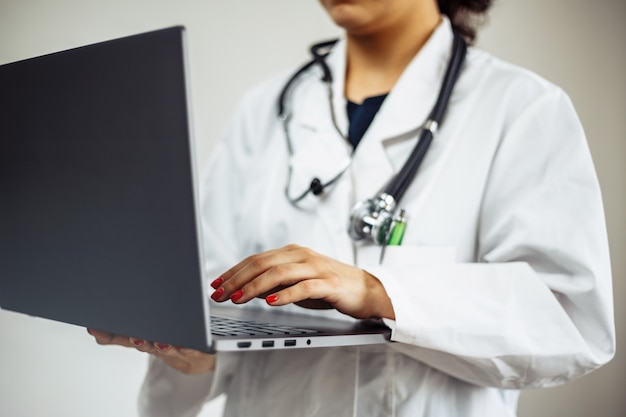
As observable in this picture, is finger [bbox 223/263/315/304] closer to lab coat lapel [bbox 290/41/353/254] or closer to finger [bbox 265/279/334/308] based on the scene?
finger [bbox 265/279/334/308]

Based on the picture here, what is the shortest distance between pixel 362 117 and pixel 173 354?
0.50m

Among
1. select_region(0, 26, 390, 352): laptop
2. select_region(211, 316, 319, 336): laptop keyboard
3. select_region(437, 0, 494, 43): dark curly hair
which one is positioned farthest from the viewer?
select_region(437, 0, 494, 43): dark curly hair

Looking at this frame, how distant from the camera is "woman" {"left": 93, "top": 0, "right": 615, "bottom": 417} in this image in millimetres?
717

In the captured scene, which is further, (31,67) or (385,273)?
(385,273)

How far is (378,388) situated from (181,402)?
33 cm

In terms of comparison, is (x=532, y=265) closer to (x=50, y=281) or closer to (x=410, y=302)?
(x=410, y=302)

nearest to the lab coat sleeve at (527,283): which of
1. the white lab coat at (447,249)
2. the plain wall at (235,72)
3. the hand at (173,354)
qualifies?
the white lab coat at (447,249)

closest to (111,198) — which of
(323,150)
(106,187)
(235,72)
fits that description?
(106,187)

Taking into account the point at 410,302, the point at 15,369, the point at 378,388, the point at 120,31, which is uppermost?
the point at 120,31

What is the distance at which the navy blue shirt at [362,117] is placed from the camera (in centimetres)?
102

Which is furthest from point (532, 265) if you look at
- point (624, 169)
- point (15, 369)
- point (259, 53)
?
point (259, 53)

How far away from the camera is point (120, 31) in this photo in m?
1.62

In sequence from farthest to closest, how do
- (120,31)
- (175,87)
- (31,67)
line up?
(120,31)
(31,67)
(175,87)

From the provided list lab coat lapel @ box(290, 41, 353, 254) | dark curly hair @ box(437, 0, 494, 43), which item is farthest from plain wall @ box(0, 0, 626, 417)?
lab coat lapel @ box(290, 41, 353, 254)
